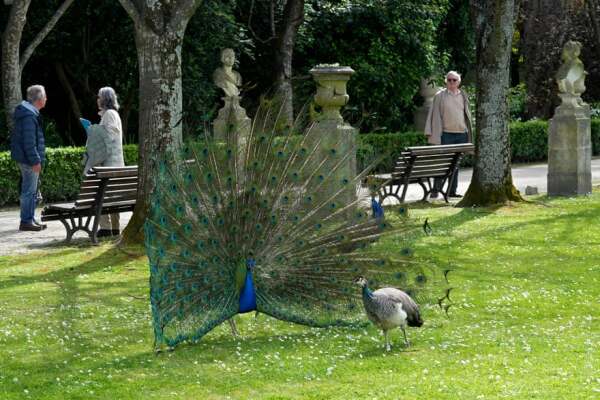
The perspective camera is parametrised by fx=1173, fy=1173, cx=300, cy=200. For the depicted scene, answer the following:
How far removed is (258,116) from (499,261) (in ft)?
13.2

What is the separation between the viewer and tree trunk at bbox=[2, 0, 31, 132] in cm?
2031

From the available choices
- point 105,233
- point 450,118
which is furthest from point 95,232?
point 450,118

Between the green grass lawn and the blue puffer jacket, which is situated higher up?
the blue puffer jacket

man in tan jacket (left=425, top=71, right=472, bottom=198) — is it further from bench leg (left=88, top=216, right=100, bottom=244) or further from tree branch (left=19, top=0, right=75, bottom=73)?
tree branch (left=19, top=0, right=75, bottom=73)

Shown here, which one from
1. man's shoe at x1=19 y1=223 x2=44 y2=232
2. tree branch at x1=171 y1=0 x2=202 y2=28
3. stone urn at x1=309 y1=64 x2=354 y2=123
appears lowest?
man's shoe at x1=19 y1=223 x2=44 y2=232

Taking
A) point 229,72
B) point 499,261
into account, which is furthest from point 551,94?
point 499,261

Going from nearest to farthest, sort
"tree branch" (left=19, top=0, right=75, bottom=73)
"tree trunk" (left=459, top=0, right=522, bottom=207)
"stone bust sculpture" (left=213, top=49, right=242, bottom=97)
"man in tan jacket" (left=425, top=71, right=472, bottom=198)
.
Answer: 1. "tree trunk" (left=459, top=0, right=522, bottom=207)
2. "man in tan jacket" (left=425, top=71, right=472, bottom=198)
3. "stone bust sculpture" (left=213, top=49, right=242, bottom=97)
4. "tree branch" (left=19, top=0, right=75, bottom=73)

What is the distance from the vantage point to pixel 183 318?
8.23 metres

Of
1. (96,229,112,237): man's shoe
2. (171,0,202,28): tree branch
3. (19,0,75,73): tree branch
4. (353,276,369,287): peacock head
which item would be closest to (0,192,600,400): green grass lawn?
(353,276,369,287): peacock head

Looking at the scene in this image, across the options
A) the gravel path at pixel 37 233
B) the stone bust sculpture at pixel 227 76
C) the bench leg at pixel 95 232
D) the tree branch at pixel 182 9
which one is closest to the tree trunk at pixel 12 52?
the gravel path at pixel 37 233

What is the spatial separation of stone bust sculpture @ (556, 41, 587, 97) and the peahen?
37.6 feet

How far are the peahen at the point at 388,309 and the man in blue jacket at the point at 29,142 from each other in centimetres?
789

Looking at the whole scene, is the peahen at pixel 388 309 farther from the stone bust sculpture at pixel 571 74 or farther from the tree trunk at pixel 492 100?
the stone bust sculpture at pixel 571 74

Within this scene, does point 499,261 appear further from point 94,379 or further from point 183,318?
point 94,379
